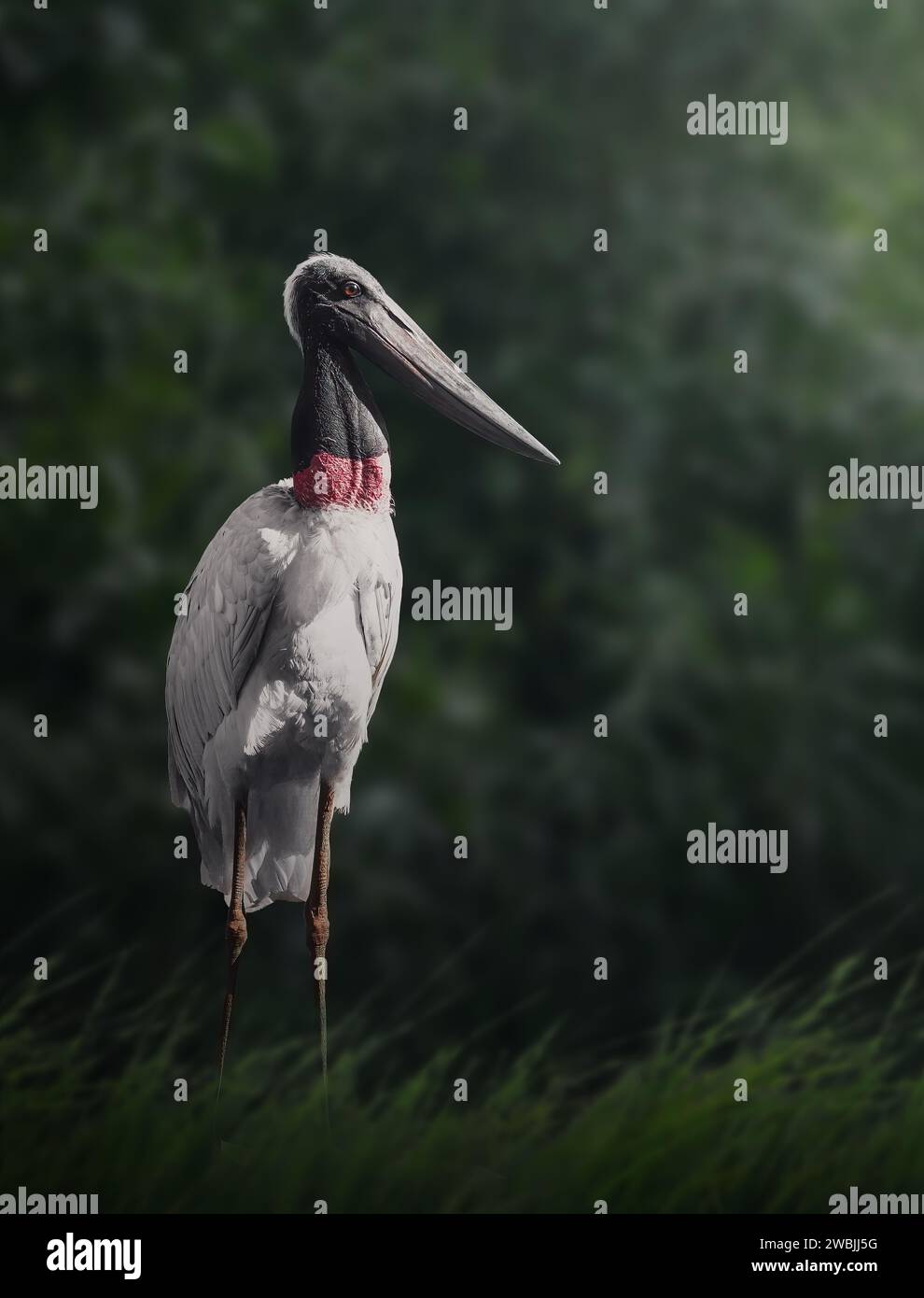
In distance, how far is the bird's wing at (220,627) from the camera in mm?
3078

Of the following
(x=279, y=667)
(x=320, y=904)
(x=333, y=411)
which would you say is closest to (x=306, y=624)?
(x=279, y=667)

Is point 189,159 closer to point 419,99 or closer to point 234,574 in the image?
point 419,99

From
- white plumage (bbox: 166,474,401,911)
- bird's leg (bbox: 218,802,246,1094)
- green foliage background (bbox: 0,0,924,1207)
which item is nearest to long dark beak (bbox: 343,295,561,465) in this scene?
green foliage background (bbox: 0,0,924,1207)

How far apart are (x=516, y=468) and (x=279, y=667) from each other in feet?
2.59

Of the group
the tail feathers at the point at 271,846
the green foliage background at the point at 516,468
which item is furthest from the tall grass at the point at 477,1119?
the tail feathers at the point at 271,846

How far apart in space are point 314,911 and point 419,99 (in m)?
1.91

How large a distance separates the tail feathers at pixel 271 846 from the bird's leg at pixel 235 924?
0.11 feet

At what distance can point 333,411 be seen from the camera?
3.18 metres

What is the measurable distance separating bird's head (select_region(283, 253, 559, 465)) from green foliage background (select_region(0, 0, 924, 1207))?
0.12m

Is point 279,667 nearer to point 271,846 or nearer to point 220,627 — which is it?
point 220,627

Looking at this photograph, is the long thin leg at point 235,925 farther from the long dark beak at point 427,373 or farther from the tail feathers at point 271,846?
the long dark beak at point 427,373
